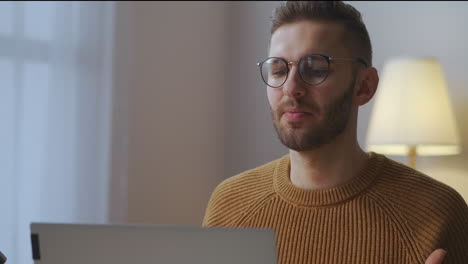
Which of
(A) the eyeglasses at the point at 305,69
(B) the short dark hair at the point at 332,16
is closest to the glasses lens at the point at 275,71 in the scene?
(A) the eyeglasses at the point at 305,69

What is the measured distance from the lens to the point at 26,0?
8.21ft

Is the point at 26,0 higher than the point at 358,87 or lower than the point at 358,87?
higher

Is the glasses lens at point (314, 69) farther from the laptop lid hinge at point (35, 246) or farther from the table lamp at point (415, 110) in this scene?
the table lamp at point (415, 110)

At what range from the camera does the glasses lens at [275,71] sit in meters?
1.38

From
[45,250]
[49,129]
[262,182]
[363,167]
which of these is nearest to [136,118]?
[49,129]

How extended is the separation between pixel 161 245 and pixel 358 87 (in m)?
0.69

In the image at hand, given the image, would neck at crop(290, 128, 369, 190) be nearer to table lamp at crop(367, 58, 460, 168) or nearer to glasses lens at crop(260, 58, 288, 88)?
glasses lens at crop(260, 58, 288, 88)

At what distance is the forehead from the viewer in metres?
1.38

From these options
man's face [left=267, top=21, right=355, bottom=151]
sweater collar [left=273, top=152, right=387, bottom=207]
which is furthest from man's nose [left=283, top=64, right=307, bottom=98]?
sweater collar [left=273, top=152, right=387, bottom=207]

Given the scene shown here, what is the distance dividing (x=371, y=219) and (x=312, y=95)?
0.29 meters

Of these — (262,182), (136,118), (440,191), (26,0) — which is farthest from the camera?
(136,118)

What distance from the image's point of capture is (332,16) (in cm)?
142

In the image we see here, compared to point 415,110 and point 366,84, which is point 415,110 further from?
point 366,84

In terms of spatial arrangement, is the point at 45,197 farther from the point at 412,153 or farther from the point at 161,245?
the point at 161,245
